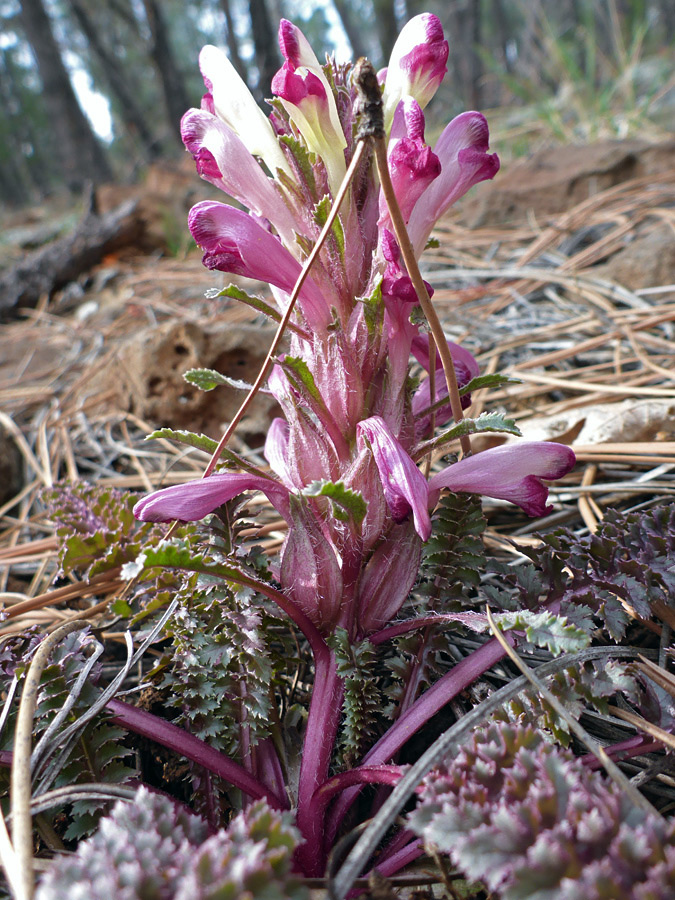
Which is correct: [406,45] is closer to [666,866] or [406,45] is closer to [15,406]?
[666,866]

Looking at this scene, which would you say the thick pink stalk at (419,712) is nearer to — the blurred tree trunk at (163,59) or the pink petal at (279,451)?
the pink petal at (279,451)

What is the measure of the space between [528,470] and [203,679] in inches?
28.8

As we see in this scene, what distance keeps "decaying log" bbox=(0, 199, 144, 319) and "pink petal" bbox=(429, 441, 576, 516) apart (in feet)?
18.3

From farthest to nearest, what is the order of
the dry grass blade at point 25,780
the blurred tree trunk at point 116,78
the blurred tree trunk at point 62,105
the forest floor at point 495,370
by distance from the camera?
1. the blurred tree trunk at point 116,78
2. the blurred tree trunk at point 62,105
3. the forest floor at point 495,370
4. the dry grass blade at point 25,780

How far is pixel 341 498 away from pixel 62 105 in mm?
15232

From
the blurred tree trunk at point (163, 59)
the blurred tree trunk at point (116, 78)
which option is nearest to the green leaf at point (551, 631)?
the blurred tree trunk at point (163, 59)

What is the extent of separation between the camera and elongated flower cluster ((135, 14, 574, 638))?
3.67 feet

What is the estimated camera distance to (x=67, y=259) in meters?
5.93

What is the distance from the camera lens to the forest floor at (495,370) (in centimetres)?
182

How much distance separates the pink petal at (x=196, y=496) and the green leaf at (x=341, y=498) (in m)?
0.20

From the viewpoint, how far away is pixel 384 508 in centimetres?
114

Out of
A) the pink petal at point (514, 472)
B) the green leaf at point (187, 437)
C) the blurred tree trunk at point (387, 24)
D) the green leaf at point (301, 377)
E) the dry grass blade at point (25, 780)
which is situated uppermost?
the blurred tree trunk at point (387, 24)

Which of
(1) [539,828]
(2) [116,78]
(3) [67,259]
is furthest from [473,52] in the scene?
(1) [539,828]

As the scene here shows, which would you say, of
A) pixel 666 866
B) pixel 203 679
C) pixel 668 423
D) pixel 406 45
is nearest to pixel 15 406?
pixel 203 679
